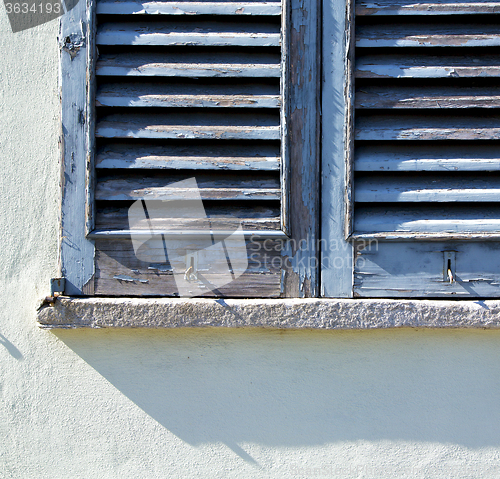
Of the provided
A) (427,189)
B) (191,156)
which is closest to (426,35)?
(427,189)

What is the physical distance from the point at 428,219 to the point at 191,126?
83 cm

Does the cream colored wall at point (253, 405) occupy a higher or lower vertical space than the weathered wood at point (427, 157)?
lower

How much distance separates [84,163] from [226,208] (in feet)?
1.59

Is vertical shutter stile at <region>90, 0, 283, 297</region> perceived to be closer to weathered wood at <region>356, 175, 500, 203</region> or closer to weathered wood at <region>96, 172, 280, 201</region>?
weathered wood at <region>96, 172, 280, 201</region>

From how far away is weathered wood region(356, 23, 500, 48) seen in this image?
3.77ft

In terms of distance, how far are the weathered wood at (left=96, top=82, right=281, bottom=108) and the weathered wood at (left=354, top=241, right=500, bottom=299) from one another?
60 cm

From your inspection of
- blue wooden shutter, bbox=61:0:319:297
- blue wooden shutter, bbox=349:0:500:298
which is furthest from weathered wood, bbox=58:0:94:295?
blue wooden shutter, bbox=349:0:500:298

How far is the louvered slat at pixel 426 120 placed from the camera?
115cm

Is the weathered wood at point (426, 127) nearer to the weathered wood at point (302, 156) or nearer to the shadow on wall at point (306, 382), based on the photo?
the weathered wood at point (302, 156)

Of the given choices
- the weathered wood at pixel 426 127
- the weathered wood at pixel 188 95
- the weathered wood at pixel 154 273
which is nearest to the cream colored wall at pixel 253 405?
the weathered wood at pixel 154 273

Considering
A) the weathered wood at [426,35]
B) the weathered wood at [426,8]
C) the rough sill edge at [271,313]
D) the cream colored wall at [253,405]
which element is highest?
the weathered wood at [426,8]

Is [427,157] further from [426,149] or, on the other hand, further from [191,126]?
[191,126]

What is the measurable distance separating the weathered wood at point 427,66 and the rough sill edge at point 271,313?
72cm

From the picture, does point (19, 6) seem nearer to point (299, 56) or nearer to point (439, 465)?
point (299, 56)
